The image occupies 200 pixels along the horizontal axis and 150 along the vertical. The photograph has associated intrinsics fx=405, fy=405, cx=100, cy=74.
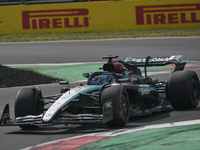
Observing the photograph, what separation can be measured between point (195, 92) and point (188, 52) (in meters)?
9.09

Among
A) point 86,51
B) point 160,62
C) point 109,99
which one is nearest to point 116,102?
point 109,99

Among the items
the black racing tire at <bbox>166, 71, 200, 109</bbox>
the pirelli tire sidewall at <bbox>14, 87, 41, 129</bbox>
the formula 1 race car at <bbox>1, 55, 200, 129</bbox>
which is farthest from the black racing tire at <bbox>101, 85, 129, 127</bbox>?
the black racing tire at <bbox>166, 71, 200, 109</bbox>

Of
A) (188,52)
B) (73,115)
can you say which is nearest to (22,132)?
(73,115)

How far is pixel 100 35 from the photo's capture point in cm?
2305

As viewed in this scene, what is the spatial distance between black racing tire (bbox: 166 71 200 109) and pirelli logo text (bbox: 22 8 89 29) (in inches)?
623

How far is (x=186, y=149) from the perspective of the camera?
519cm

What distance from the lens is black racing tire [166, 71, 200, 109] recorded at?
27.8ft

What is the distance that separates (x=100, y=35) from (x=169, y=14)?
414 cm

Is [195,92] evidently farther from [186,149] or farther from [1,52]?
[1,52]

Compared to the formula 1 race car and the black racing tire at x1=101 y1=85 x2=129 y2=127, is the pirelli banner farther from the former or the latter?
the black racing tire at x1=101 y1=85 x2=129 y2=127

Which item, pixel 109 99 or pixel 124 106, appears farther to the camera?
pixel 124 106

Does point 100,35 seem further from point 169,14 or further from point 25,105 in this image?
point 25,105

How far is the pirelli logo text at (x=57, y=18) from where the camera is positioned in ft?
78.4

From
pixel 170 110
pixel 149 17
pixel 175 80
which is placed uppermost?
pixel 149 17
